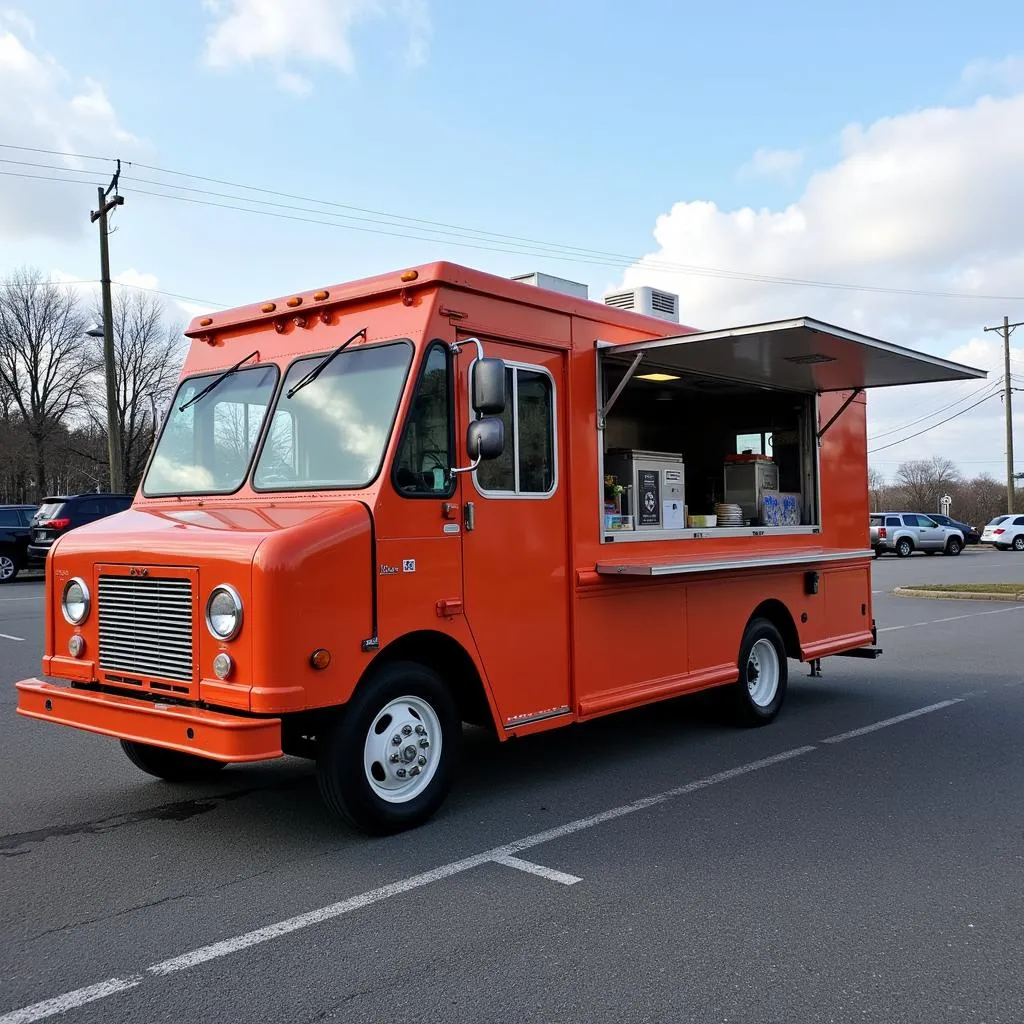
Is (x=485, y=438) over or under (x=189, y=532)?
over

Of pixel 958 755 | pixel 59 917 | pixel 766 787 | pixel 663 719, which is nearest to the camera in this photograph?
pixel 59 917

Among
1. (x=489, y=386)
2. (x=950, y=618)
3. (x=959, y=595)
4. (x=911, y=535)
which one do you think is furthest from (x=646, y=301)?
(x=911, y=535)

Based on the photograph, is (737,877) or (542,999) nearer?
(542,999)

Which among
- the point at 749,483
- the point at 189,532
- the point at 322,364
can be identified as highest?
the point at 322,364

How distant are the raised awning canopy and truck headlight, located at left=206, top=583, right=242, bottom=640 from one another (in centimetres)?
304

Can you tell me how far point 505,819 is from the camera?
5.22 metres

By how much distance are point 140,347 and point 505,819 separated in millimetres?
48221

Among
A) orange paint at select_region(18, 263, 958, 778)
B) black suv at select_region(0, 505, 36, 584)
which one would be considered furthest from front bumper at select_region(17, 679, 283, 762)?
black suv at select_region(0, 505, 36, 584)

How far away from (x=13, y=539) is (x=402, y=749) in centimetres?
2004

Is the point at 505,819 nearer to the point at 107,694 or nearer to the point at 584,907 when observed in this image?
the point at 584,907

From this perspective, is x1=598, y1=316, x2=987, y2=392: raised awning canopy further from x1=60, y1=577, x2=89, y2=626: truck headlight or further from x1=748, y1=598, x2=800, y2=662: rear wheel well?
x1=60, y1=577, x2=89, y2=626: truck headlight

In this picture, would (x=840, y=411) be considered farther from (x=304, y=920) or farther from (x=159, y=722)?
(x=304, y=920)

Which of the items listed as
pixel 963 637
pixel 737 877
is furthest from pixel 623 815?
pixel 963 637

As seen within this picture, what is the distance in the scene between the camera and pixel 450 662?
209 inches
